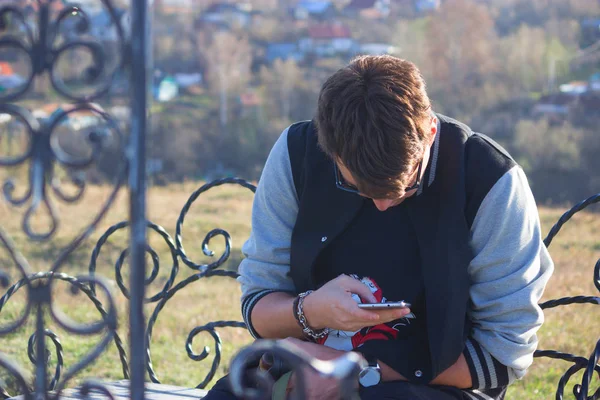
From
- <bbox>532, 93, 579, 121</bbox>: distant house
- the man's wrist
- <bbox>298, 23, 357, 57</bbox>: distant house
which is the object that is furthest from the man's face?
<bbox>298, 23, 357, 57</bbox>: distant house

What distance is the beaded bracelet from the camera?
5.71ft

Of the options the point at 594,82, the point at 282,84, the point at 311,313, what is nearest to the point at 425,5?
the point at 282,84

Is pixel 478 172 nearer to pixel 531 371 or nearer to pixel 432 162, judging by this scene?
pixel 432 162

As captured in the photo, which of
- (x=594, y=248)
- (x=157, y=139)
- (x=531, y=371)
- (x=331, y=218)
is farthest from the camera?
(x=157, y=139)

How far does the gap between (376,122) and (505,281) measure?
1.71ft

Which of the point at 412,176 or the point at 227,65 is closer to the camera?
the point at 412,176

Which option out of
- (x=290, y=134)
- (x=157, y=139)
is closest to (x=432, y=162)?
(x=290, y=134)

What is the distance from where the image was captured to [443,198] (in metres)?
1.73

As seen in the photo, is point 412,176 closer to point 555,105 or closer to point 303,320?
point 303,320

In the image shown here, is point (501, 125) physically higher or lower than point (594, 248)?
lower

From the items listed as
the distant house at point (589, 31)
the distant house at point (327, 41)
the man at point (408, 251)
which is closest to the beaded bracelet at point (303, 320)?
the man at point (408, 251)

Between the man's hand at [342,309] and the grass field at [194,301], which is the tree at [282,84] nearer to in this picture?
the grass field at [194,301]

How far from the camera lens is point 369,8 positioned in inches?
894

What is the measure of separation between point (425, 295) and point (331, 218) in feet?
0.99
